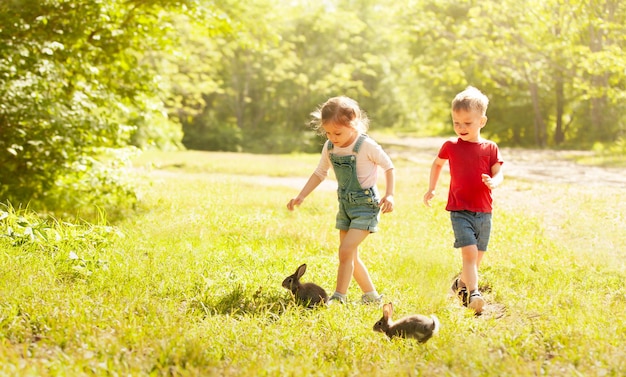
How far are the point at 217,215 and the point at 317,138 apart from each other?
→ 25.1 metres

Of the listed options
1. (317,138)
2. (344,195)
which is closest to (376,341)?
(344,195)

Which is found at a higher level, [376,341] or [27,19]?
[27,19]

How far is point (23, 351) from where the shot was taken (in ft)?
12.9

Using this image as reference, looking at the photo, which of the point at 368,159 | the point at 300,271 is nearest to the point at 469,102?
the point at 368,159

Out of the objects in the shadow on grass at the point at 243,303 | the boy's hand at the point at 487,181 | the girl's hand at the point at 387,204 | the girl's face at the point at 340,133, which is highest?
the girl's face at the point at 340,133

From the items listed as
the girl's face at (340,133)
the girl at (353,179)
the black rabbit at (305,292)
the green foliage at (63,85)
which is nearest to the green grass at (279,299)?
the black rabbit at (305,292)

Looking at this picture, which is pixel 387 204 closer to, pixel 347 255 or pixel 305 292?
pixel 347 255

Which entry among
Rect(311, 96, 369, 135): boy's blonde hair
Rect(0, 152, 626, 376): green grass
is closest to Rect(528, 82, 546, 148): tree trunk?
Rect(0, 152, 626, 376): green grass

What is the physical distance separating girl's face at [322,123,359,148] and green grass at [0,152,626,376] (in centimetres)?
135

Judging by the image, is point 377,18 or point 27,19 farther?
point 377,18

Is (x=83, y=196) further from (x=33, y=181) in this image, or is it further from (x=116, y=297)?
(x=116, y=297)

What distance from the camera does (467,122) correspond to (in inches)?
213

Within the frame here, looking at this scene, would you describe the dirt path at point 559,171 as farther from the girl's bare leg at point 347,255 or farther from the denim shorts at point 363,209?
the girl's bare leg at point 347,255

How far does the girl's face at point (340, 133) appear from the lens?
5375 mm
